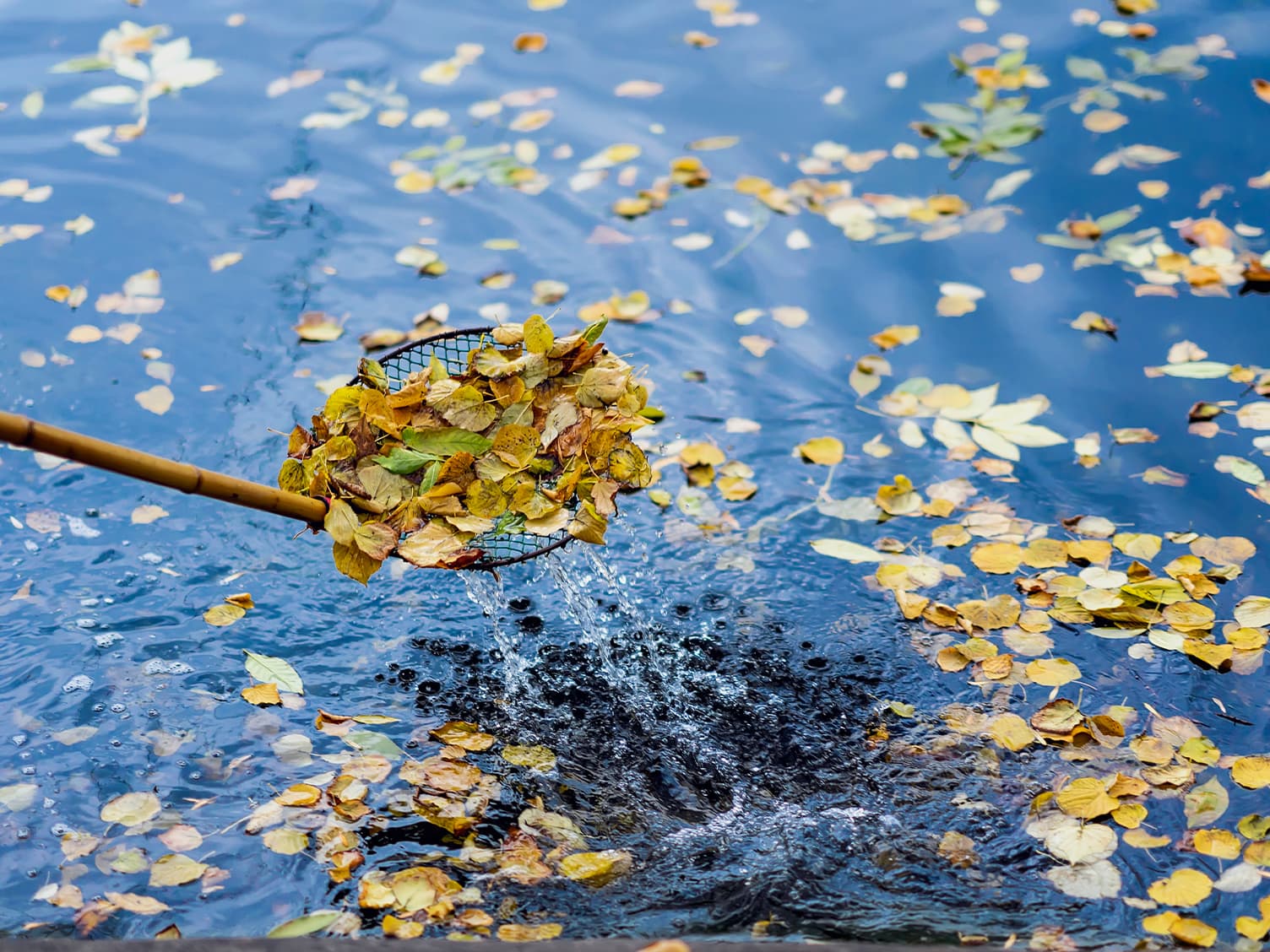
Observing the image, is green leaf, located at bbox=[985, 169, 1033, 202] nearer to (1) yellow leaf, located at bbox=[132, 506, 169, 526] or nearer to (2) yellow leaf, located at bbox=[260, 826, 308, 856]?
(1) yellow leaf, located at bbox=[132, 506, 169, 526]

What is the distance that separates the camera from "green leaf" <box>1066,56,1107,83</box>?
4.12 m

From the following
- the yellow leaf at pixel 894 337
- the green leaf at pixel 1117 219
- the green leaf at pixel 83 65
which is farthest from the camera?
the green leaf at pixel 83 65

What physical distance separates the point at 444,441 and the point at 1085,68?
3.07m

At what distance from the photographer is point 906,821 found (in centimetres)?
213

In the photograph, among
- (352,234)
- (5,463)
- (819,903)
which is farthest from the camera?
(352,234)

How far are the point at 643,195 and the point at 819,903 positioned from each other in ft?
8.55

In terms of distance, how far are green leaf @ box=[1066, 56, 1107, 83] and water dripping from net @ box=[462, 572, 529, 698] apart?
2.90m

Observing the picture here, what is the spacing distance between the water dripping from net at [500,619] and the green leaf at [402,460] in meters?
0.35

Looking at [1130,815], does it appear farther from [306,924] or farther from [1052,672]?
[306,924]

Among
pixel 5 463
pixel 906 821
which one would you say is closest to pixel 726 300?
pixel 906 821

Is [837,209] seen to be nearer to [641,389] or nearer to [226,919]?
[641,389]

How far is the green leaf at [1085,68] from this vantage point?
4121 mm

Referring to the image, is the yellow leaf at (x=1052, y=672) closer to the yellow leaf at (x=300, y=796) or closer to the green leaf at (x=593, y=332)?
the green leaf at (x=593, y=332)

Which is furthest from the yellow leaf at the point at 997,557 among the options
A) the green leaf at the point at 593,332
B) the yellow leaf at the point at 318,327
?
the yellow leaf at the point at 318,327
